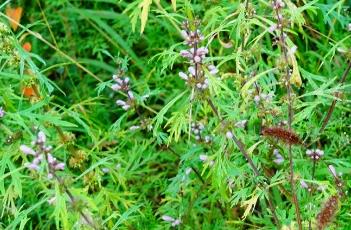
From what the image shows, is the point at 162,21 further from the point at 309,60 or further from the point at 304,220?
the point at 304,220

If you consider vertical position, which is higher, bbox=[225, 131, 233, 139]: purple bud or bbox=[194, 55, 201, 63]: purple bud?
bbox=[194, 55, 201, 63]: purple bud

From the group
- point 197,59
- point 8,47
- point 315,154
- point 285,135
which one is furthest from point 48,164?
point 315,154

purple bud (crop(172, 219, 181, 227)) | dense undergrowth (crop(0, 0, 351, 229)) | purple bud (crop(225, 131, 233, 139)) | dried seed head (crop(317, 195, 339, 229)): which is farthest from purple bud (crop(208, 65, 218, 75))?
purple bud (crop(172, 219, 181, 227))

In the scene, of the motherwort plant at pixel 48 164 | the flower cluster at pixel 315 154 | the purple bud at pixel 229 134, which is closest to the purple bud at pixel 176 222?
the flower cluster at pixel 315 154

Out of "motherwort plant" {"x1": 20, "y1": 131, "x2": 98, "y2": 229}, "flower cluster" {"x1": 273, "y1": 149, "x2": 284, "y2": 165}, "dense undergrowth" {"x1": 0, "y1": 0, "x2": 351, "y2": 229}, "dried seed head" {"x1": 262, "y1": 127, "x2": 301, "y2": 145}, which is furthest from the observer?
"flower cluster" {"x1": 273, "y1": 149, "x2": 284, "y2": 165}

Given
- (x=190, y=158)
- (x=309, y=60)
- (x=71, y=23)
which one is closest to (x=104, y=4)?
(x=71, y=23)

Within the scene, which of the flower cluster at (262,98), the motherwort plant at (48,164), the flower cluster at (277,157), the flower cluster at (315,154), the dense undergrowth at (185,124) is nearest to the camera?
the motherwort plant at (48,164)

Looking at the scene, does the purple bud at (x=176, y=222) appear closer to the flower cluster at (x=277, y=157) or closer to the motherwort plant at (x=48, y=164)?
the flower cluster at (x=277, y=157)

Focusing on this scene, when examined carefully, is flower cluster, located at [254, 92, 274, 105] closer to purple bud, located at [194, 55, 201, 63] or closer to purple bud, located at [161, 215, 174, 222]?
purple bud, located at [194, 55, 201, 63]
